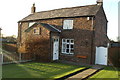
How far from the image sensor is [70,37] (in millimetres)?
18312

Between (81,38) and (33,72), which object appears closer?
(33,72)

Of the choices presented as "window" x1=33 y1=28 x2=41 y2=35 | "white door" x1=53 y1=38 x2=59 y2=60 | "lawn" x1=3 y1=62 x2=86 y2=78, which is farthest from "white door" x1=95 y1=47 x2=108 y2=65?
"window" x1=33 y1=28 x2=41 y2=35

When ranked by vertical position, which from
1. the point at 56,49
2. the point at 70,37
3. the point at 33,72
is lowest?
the point at 33,72

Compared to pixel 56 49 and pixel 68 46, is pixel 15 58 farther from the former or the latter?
pixel 68 46

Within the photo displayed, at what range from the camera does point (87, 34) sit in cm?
1709

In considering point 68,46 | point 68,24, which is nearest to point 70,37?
point 68,46

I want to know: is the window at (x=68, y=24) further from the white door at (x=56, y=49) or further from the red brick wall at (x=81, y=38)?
the white door at (x=56, y=49)

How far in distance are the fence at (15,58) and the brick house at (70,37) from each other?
0.98 metres

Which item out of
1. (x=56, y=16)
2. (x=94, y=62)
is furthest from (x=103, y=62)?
(x=56, y=16)

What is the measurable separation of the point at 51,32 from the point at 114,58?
8809 millimetres

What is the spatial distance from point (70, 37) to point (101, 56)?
195 inches

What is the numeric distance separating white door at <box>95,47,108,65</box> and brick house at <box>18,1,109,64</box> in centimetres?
82

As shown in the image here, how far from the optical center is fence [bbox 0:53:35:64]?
46.4 feet

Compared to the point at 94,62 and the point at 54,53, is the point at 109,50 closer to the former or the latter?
the point at 94,62
